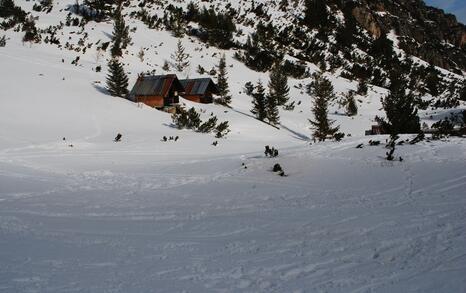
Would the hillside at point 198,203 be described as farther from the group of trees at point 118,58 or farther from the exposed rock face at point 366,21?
the exposed rock face at point 366,21

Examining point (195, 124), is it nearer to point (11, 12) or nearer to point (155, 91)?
point (155, 91)

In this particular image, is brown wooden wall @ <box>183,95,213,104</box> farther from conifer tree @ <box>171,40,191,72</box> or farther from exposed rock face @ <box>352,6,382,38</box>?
exposed rock face @ <box>352,6,382,38</box>

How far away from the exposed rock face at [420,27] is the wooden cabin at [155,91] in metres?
53.2

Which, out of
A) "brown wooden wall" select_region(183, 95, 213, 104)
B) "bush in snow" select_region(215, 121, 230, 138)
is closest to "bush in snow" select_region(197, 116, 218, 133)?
"bush in snow" select_region(215, 121, 230, 138)

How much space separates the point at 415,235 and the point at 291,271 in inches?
82.3

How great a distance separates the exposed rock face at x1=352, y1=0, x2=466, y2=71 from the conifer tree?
139ft

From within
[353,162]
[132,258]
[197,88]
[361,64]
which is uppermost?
[361,64]

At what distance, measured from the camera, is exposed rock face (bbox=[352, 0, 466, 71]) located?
78938 millimetres

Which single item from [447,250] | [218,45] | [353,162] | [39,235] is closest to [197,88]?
[218,45]

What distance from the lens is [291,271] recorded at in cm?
541

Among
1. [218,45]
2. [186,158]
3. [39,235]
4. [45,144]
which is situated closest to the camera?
[39,235]

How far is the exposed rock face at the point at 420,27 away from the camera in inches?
3108

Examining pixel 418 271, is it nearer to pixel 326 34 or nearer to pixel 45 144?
pixel 45 144

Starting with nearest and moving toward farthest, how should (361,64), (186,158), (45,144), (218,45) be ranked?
(186,158)
(45,144)
(218,45)
(361,64)
